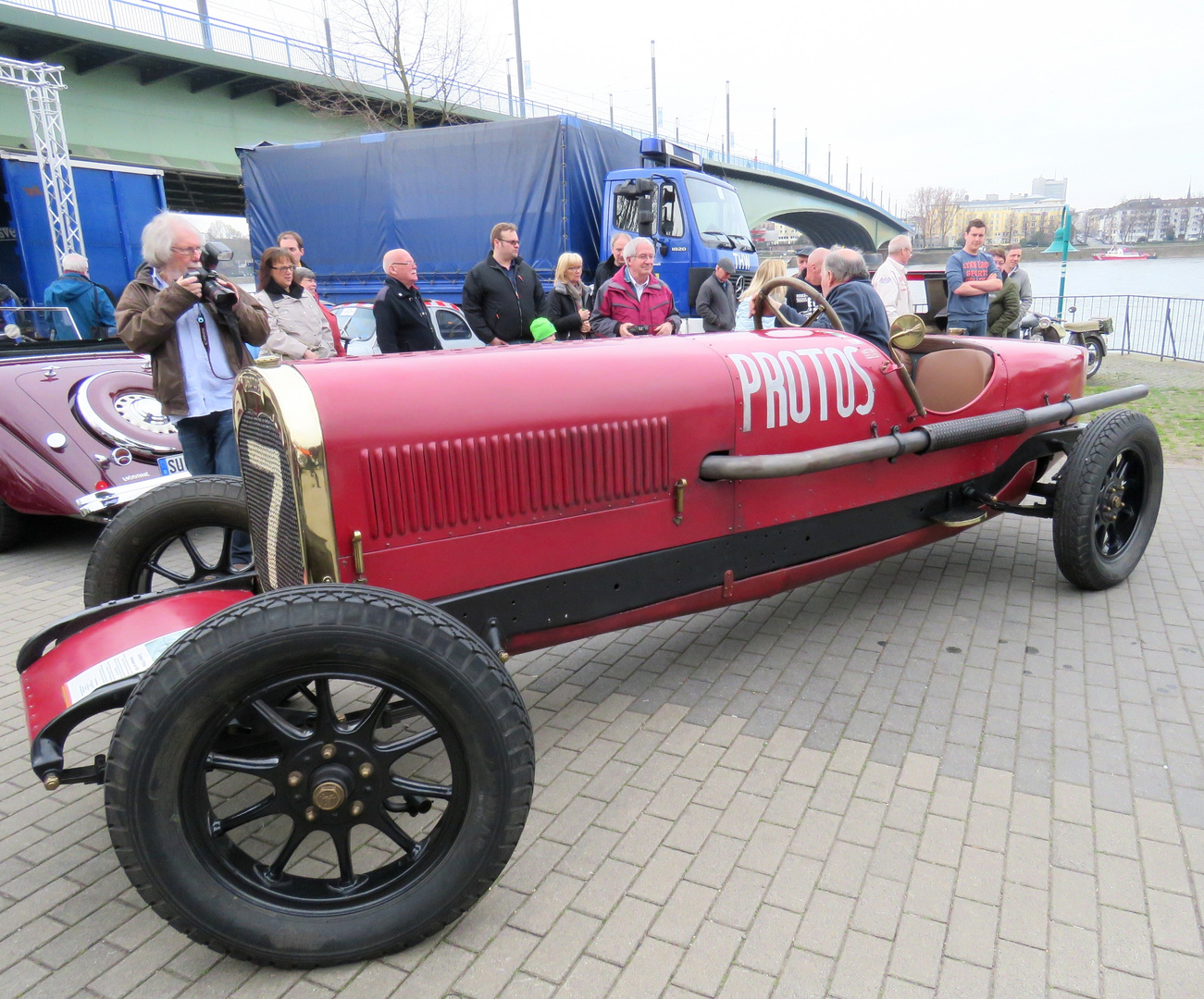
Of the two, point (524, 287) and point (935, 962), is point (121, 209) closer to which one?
point (524, 287)

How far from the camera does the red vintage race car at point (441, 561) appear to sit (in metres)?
1.78

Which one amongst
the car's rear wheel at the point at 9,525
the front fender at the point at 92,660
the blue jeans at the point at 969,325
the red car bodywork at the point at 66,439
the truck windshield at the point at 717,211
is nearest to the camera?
the front fender at the point at 92,660

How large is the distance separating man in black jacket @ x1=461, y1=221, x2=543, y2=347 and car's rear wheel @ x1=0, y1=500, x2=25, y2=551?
319cm

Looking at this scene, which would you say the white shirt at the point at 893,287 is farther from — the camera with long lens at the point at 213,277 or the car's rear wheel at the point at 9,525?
the car's rear wheel at the point at 9,525

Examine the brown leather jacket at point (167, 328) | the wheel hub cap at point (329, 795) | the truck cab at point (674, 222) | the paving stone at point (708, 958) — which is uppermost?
the truck cab at point (674, 222)

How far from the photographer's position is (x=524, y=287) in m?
6.23

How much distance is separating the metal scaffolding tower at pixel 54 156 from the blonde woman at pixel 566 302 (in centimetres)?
909

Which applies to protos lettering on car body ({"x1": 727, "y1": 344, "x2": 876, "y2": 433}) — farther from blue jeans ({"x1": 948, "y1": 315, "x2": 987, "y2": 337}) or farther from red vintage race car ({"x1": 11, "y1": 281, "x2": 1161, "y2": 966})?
blue jeans ({"x1": 948, "y1": 315, "x2": 987, "y2": 337})

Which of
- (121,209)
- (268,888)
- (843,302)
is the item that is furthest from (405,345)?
(121,209)

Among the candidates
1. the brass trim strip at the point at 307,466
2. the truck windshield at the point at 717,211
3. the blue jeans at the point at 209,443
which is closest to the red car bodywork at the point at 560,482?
the brass trim strip at the point at 307,466

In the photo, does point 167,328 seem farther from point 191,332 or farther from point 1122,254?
point 1122,254

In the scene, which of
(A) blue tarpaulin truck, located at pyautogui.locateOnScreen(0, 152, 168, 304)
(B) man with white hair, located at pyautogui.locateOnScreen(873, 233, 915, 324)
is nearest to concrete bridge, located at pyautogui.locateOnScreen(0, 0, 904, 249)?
(A) blue tarpaulin truck, located at pyautogui.locateOnScreen(0, 152, 168, 304)

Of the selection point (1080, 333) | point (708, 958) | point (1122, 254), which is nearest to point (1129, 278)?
point (1080, 333)

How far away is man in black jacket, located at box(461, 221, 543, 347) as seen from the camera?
6.05 m
